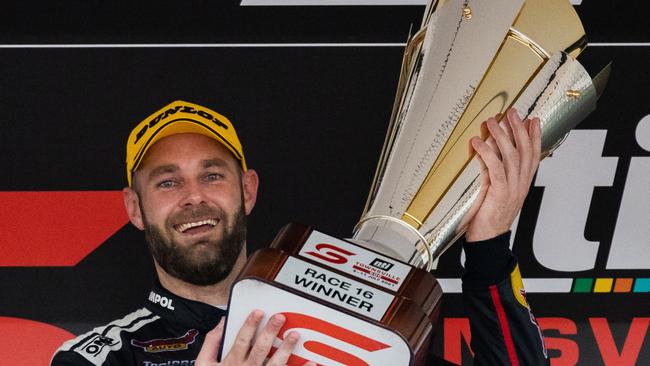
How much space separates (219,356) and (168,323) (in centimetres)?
62

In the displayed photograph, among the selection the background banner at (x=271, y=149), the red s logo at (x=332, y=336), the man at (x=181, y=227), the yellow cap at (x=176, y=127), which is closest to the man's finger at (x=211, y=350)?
the red s logo at (x=332, y=336)

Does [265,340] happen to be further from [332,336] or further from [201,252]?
[201,252]

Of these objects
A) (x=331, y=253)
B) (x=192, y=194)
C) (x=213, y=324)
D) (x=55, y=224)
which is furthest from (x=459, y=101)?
(x=55, y=224)

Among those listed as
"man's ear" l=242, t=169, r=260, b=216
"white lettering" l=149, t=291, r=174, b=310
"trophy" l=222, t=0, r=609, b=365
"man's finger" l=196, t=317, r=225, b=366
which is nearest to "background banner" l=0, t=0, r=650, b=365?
"man's ear" l=242, t=169, r=260, b=216

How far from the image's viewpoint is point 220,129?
181 centimetres

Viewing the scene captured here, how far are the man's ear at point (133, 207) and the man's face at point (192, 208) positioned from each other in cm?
4

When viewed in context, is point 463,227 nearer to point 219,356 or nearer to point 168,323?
point 219,356

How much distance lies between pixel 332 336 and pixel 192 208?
71cm

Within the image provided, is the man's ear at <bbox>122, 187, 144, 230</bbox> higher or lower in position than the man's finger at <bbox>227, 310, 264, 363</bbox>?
higher

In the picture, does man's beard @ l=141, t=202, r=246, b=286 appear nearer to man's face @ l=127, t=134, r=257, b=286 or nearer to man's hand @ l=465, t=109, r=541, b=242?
man's face @ l=127, t=134, r=257, b=286

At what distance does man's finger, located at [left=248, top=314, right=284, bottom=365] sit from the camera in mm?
1111

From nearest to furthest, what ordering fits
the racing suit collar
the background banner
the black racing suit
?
the black racing suit < the racing suit collar < the background banner

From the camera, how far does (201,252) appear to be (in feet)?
5.86

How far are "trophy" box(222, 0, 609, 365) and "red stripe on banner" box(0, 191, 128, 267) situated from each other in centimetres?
75
